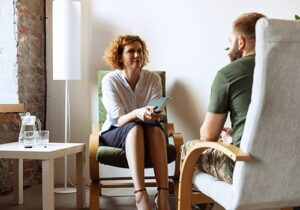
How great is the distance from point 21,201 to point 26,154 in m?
0.67

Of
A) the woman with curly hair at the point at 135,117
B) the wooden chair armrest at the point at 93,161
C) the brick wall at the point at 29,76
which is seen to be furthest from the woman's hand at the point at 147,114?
the brick wall at the point at 29,76

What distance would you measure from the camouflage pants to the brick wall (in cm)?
171

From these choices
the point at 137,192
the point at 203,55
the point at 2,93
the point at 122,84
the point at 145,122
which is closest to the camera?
the point at 137,192

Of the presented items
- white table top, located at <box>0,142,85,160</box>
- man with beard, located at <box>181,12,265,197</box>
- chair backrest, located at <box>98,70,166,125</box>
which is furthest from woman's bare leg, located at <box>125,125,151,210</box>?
chair backrest, located at <box>98,70,166,125</box>

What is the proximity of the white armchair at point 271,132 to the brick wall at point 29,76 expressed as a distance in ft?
6.54

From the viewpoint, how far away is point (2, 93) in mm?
3107

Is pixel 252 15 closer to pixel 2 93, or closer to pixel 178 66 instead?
pixel 178 66

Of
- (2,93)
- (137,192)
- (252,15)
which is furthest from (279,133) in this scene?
(2,93)

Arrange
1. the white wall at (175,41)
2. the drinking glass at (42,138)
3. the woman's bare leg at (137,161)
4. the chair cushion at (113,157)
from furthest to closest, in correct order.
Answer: the white wall at (175,41) < the drinking glass at (42,138) < the chair cushion at (113,157) < the woman's bare leg at (137,161)

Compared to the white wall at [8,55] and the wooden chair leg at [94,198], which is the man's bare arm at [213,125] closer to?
the wooden chair leg at [94,198]

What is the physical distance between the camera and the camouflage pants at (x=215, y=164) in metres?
1.69

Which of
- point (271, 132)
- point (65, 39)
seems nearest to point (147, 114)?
point (271, 132)

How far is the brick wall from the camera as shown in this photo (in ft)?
10.0

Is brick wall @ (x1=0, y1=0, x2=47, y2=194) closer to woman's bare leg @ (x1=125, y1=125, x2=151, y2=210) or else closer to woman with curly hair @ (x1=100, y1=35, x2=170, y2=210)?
woman with curly hair @ (x1=100, y1=35, x2=170, y2=210)
